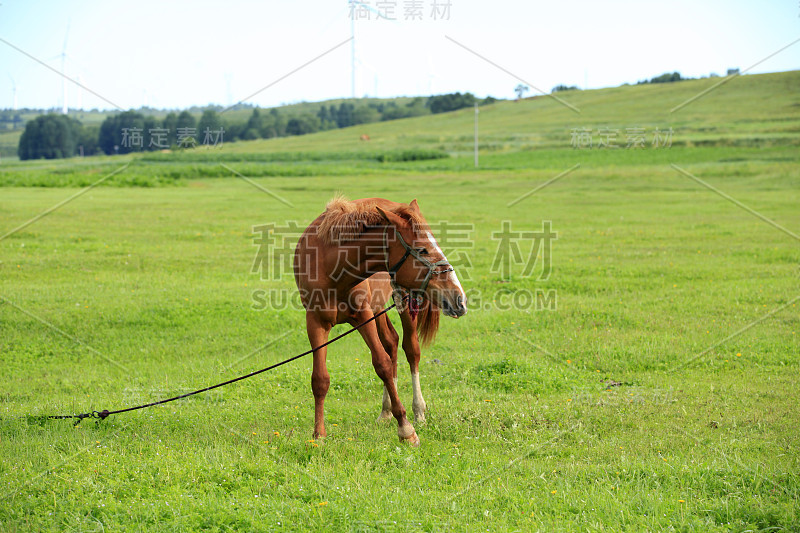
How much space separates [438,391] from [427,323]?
0.97 m

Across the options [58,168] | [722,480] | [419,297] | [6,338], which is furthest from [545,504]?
[58,168]

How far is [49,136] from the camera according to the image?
1674 inches

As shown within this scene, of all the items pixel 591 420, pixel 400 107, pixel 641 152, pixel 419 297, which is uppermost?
pixel 400 107

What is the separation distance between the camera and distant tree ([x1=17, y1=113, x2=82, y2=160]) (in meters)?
41.7

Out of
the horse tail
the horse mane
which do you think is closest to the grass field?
the horse tail

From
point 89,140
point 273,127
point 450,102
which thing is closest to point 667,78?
point 450,102

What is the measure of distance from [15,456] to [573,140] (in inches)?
2630

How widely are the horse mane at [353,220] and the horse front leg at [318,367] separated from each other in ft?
2.80

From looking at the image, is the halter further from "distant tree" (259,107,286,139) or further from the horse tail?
"distant tree" (259,107,286,139)

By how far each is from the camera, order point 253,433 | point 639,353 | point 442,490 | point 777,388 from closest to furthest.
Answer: point 442,490, point 253,433, point 777,388, point 639,353

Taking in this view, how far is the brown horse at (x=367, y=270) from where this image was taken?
6.09 meters

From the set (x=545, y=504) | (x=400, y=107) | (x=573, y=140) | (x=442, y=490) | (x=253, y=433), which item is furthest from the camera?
(x=400, y=107)

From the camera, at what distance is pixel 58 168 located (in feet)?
167

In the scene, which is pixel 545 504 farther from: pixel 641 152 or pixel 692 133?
pixel 692 133
